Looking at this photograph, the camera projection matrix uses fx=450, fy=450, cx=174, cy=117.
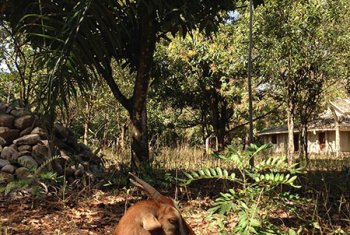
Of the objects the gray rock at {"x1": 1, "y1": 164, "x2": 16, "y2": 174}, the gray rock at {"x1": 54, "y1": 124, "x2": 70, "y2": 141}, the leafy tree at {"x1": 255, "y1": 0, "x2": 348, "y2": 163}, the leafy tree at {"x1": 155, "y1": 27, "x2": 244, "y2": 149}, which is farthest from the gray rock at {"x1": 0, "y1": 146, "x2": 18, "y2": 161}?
the leafy tree at {"x1": 155, "y1": 27, "x2": 244, "y2": 149}

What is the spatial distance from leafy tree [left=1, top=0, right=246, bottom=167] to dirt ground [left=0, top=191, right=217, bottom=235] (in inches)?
53.9

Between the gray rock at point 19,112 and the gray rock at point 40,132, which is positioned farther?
the gray rock at point 19,112

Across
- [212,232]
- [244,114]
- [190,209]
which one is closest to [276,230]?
[212,232]

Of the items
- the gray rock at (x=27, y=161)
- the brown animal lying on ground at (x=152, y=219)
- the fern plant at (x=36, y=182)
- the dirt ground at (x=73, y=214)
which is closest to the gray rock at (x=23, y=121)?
the gray rock at (x=27, y=161)

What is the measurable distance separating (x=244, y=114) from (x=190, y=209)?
51.4 feet

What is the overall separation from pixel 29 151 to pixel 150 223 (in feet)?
17.3

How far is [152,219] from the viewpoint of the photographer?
1.66 meters

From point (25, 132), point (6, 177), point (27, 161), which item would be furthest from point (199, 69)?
point (6, 177)

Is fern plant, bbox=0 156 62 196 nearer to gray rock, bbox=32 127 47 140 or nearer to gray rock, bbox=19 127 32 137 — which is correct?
gray rock, bbox=32 127 47 140

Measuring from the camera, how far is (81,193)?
538 centimetres

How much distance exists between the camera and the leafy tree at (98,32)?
367 centimetres

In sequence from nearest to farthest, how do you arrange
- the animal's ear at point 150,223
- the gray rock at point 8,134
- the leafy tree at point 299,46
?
the animal's ear at point 150,223 → the gray rock at point 8,134 → the leafy tree at point 299,46

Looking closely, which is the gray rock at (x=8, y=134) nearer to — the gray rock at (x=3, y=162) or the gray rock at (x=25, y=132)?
the gray rock at (x=25, y=132)

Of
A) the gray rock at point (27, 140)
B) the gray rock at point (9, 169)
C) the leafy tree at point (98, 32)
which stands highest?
the leafy tree at point (98, 32)
